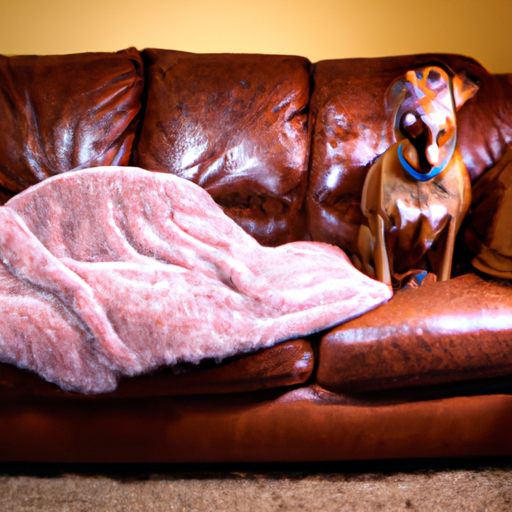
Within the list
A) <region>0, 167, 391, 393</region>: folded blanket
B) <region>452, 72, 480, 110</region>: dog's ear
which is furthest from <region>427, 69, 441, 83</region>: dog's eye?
<region>0, 167, 391, 393</region>: folded blanket

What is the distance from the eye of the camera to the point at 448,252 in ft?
4.28

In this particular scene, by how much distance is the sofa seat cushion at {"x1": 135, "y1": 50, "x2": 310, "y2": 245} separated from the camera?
1441 mm

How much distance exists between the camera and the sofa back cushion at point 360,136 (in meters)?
1.41

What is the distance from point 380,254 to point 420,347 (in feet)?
1.25

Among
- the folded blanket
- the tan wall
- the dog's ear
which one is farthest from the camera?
the tan wall

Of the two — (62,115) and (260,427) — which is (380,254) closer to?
(260,427)

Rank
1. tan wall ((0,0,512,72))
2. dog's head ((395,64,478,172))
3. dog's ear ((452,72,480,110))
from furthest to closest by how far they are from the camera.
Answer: tan wall ((0,0,512,72)) < dog's ear ((452,72,480,110)) < dog's head ((395,64,478,172))

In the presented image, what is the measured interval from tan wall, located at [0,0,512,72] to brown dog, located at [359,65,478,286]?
645 mm

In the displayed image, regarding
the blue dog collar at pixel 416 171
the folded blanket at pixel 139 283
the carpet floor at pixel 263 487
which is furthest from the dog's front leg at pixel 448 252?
the carpet floor at pixel 263 487

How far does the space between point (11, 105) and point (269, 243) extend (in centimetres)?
86

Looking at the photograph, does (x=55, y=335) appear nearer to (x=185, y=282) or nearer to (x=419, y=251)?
(x=185, y=282)

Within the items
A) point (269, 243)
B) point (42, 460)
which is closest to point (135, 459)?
point (42, 460)

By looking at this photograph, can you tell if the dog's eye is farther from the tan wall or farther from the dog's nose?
the tan wall

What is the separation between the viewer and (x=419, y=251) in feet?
4.37
